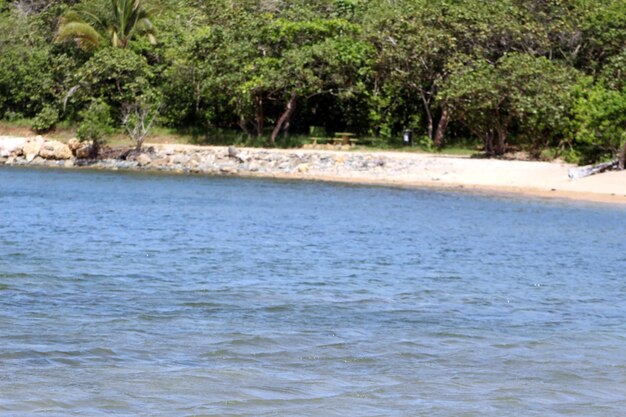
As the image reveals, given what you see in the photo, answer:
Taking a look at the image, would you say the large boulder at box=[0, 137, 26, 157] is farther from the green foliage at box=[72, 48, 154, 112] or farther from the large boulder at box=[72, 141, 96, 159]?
the green foliage at box=[72, 48, 154, 112]

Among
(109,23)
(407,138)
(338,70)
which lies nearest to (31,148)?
(109,23)

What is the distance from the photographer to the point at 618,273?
16609 millimetres

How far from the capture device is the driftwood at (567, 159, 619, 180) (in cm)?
3706

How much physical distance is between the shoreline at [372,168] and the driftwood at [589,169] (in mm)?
338

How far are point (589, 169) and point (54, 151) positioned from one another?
23005 mm

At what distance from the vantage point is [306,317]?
38.1 ft

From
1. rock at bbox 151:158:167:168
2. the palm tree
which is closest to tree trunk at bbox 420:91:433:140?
rock at bbox 151:158:167:168

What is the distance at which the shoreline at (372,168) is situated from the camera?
3622cm

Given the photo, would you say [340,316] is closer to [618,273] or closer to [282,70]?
[618,273]

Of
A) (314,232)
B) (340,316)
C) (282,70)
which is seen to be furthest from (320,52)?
(340,316)

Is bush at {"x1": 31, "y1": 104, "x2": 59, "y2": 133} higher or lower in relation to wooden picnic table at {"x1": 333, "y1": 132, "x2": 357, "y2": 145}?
higher

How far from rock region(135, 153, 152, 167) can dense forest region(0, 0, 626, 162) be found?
1.91m

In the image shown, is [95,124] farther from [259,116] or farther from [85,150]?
[259,116]

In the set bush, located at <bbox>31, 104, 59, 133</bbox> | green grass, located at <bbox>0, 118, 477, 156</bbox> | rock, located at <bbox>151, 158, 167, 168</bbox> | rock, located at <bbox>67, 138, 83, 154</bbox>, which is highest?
bush, located at <bbox>31, 104, 59, 133</bbox>
